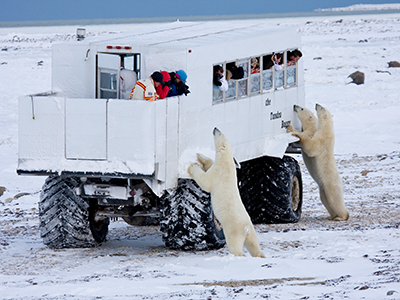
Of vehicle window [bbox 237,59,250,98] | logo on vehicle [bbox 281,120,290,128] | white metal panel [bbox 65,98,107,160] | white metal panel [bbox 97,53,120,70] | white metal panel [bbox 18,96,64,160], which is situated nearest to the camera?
white metal panel [bbox 65,98,107,160]

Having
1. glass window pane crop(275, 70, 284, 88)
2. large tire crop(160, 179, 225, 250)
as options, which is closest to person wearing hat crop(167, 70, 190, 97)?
large tire crop(160, 179, 225, 250)

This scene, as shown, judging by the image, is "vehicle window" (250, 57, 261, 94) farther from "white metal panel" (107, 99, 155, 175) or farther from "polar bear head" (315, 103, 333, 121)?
"white metal panel" (107, 99, 155, 175)

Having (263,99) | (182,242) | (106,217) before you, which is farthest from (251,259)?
(263,99)

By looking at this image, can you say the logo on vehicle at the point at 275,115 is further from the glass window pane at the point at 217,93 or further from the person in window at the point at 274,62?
the glass window pane at the point at 217,93

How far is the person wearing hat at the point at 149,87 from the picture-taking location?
6.18 meters

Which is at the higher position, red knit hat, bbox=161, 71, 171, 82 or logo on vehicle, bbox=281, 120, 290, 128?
red knit hat, bbox=161, 71, 171, 82

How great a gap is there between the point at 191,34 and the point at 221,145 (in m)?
1.54

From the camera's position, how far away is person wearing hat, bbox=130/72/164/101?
618 centimetres

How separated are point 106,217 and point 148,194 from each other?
34.2 inches

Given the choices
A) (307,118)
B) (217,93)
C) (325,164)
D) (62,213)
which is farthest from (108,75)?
(325,164)

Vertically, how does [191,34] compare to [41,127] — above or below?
above

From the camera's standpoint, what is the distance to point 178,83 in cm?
625

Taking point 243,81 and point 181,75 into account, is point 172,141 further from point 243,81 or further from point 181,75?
point 243,81

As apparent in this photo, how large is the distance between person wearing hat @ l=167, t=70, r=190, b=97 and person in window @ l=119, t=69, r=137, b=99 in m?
0.79
